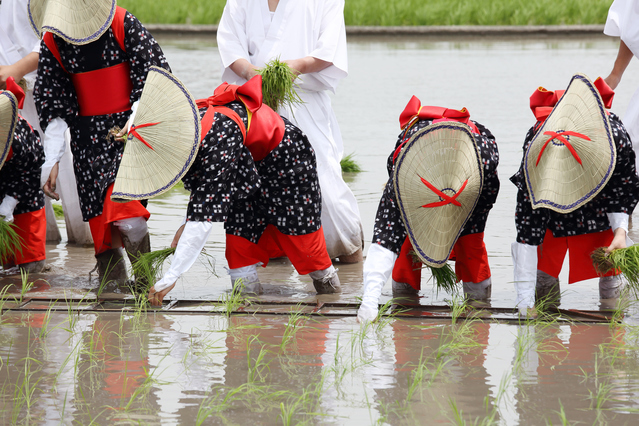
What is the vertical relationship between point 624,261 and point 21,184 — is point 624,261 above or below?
below

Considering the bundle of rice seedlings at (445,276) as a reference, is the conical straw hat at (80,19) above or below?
above

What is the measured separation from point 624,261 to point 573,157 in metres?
0.50

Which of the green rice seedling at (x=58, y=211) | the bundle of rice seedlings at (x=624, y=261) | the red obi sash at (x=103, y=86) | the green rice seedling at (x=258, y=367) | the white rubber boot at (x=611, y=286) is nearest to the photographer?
the green rice seedling at (x=258, y=367)

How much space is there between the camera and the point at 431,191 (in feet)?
12.3

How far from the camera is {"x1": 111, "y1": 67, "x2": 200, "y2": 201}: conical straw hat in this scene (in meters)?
3.79

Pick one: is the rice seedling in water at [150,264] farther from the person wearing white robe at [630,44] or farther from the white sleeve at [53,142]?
the person wearing white robe at [630,44]

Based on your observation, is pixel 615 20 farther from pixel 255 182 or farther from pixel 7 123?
pixel 7 123

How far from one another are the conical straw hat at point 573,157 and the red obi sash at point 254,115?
1176mm

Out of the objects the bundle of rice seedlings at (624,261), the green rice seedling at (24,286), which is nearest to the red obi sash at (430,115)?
the bundle of rice seedlings at (624,261)

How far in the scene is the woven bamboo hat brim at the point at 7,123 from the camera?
174 inches

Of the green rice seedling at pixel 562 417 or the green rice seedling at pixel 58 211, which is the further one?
the green rice seedling at pixel 58 211

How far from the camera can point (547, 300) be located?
402cm

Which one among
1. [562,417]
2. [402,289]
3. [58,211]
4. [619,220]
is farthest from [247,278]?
[58,211]

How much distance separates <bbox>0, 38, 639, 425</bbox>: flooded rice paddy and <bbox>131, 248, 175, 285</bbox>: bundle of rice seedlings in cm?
21
